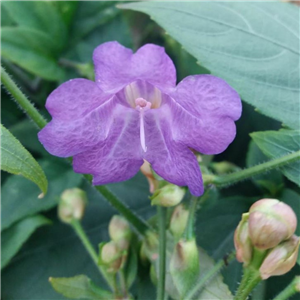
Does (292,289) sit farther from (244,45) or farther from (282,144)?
(244,45)

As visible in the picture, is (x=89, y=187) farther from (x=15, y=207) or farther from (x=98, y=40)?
(x=98, y=40)

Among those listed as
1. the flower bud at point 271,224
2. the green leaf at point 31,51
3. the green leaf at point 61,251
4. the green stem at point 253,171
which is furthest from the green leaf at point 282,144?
the green leaf at point 31,51

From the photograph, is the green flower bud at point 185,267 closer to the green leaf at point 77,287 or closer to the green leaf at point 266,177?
the green leaf at point 77,287

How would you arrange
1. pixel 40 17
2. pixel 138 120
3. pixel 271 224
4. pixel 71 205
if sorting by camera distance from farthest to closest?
pixel 40 17
pixel 71 205
pixel 138 120
pixel 271 224

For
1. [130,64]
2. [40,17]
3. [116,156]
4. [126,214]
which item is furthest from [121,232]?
[40,17]

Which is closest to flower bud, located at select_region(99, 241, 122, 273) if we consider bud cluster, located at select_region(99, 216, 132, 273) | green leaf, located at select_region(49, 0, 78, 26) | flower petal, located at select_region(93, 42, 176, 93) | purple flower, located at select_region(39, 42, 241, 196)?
bud cluster, located at select_region(99, 216, 132, 273)

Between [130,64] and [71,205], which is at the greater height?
[130,64]

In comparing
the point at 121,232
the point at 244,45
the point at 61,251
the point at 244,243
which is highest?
the point at 244,45
